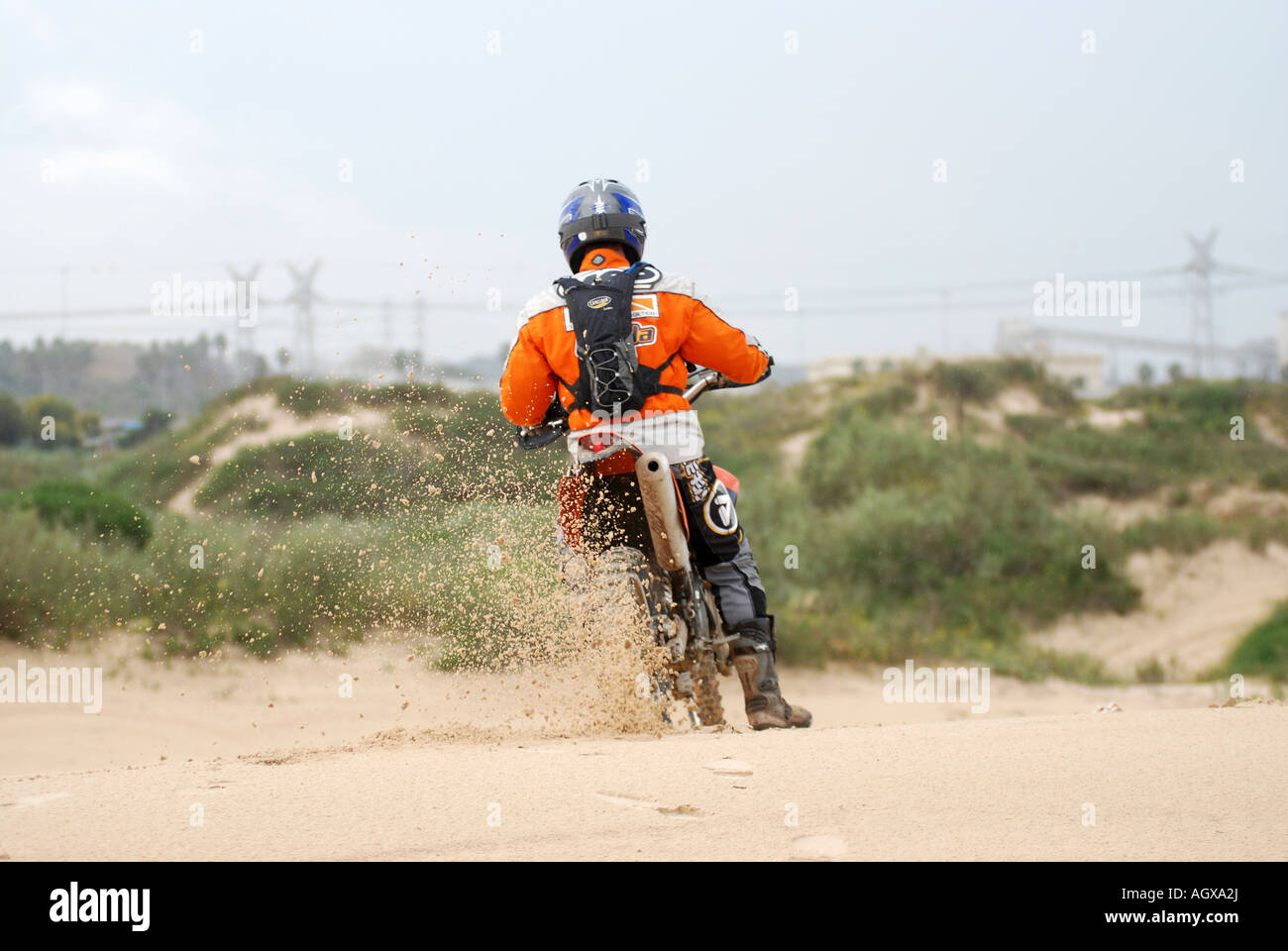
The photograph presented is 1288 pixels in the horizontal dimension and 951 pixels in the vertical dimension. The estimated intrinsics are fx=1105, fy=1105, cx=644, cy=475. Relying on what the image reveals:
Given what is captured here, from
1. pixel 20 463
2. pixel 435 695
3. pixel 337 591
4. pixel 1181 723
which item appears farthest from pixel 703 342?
pixel 20 463

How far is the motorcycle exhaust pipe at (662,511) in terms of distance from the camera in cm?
409

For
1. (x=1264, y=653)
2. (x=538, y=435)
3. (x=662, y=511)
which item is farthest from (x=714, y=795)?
(x=1264, y=653)

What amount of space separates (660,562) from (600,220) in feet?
4.62

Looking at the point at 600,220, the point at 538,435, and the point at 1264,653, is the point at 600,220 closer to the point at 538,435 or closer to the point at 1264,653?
the point at 538,435

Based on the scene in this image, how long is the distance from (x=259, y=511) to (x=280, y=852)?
9083 millimetres

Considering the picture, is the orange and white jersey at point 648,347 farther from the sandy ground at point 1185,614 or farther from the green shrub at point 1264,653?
Result: the green shrub at point 1264,653

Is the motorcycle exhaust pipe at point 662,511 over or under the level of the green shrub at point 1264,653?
over

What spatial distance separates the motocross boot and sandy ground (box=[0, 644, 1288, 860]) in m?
0.21

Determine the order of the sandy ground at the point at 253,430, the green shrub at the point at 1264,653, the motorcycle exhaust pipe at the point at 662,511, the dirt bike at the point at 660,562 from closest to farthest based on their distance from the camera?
the motorcycle exhaust pipe at the point at 662,511, the dirt bike at the point at 660,562, the sandy ground at the point at 253,430, the green shrub at the point at 1264,653

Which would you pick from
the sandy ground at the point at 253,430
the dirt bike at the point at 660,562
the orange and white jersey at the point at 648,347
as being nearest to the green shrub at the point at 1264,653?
the dirt bike at the point at 660,562

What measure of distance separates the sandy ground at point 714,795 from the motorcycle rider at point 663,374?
46cm

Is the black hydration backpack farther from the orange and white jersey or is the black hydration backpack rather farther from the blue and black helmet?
the blue and black helmet

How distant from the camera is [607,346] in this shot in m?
4.17

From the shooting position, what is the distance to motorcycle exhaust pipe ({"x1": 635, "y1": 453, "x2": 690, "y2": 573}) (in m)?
4.09
